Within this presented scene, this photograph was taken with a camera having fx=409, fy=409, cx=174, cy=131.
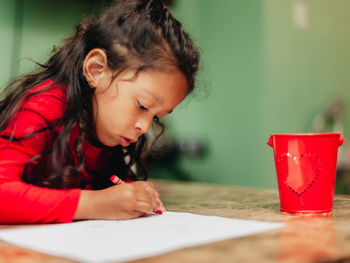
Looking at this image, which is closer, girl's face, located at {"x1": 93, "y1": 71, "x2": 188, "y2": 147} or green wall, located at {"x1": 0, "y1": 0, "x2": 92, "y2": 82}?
girl's face, located at {"x1": 93, "y1": 71, "x2": 188, "y2": 147}

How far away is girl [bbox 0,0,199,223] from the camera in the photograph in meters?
0.63

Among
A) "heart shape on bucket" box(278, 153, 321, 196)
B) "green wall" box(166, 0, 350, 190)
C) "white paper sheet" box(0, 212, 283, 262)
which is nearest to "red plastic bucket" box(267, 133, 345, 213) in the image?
"heart shape on bucket" box(278, 153, 321, 196)

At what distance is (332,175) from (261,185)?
1443 mm

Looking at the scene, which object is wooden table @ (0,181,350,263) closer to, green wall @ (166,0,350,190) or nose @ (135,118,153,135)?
nose @ (135,118,153,135)

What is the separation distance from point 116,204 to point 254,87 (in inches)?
64.3

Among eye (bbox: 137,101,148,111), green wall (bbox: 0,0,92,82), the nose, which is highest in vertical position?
green wall (bbox: 0,0,92,82)

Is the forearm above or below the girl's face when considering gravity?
below

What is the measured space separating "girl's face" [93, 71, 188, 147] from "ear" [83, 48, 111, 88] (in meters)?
0.01

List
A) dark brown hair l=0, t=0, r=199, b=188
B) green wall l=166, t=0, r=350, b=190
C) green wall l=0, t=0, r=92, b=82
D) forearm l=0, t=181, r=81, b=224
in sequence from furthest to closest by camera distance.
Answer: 1. green wall l=166, t=0, r=350, b=190
2. green wall l=0, t=0, r=92, b=82
3. dark brown hair l=0, t=0, r=199, b=188
4. forearm l=0, t=181, r=81, b=224

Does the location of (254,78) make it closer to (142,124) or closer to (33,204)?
(142,124)

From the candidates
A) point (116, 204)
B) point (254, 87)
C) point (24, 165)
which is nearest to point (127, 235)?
point (116, 204)

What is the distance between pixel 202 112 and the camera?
2.41 metres

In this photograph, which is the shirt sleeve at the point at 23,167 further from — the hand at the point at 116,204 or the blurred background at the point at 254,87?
the blurred background at the point at 254,87

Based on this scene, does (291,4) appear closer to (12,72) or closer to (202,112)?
(202,112)
